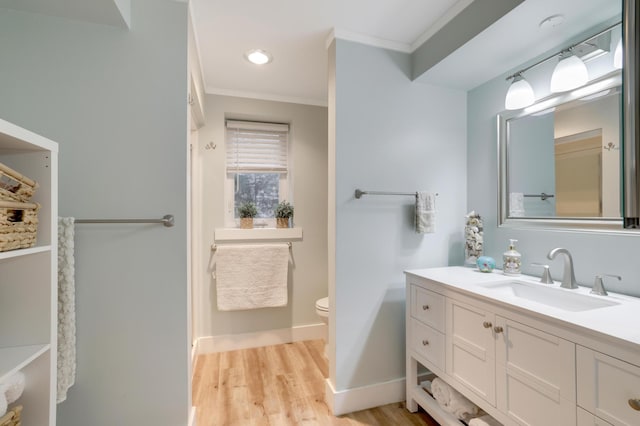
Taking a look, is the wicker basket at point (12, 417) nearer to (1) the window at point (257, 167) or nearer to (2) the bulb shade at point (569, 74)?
(1) the window at point (257, 167)

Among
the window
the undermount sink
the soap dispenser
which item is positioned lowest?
the undermount sink

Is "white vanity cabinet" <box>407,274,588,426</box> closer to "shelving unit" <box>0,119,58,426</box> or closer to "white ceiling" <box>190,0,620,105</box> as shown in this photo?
"white ceiling" <box>190,0,620,105</box>

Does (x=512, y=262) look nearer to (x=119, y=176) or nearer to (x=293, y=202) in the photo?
(x=293, y=202)

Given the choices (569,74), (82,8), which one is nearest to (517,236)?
(569,74)

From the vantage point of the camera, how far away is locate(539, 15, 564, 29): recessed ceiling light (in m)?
1.37

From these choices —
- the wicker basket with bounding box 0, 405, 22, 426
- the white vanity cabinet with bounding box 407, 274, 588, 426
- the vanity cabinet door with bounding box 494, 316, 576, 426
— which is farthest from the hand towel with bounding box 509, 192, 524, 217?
the wicker basket with bounding box 0, 405, 22, 426

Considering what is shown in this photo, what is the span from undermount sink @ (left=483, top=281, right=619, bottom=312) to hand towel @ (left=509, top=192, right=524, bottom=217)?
0.46 m

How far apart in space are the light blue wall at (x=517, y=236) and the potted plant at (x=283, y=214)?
151cm

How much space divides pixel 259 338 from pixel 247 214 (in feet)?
3.73

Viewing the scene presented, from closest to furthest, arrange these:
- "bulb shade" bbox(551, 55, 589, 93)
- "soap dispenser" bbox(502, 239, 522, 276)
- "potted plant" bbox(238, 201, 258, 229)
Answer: "bulb shade" bbox(551, 55, 589, 93) < "soap dispenser" bbox(502, 239, 522, 276) < "potted plant" bbox(238, 201, 258, 229)

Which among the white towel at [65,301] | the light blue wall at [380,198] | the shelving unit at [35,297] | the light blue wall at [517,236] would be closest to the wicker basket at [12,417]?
the shelving unit at [35,297]

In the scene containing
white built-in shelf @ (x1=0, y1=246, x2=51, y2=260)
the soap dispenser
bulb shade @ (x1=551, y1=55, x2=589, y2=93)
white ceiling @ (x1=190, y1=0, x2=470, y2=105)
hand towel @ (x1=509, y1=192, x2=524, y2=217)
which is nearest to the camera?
white built-in shelf @ (x1=0, y1=246, x2=51, y2=260)

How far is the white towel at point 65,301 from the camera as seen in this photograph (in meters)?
1.24

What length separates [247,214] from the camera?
8.96ft
